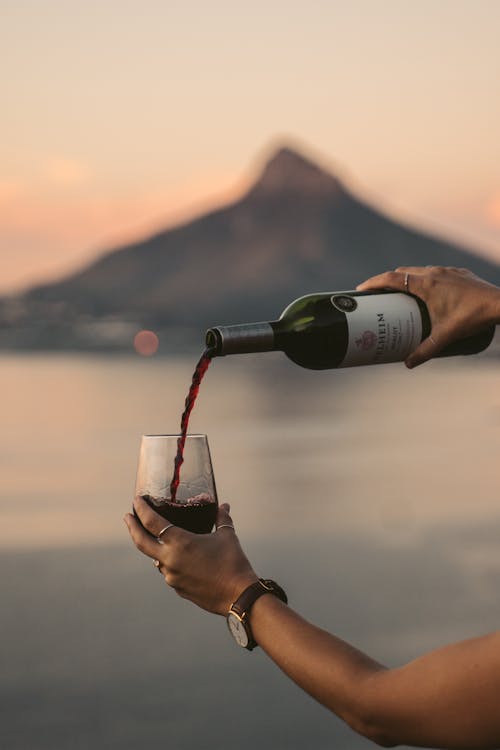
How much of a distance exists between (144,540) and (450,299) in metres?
0.67

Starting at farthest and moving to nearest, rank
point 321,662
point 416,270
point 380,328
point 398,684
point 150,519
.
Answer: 1. point 380,328
2. point 416,270
3. point 150,519
4. point 321,662
5. point 398,684

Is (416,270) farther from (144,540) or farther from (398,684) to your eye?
(398,684)

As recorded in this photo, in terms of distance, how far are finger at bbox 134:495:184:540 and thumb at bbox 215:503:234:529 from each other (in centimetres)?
10

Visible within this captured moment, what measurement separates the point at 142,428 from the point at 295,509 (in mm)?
7480

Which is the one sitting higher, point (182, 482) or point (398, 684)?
point (182, 482)

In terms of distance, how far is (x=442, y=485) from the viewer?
11.1 m

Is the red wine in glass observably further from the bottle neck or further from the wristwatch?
the wristwatch

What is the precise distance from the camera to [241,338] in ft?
7.57

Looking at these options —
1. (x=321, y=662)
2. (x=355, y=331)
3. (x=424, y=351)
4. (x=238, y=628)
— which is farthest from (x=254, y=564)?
(x=321, y=662)

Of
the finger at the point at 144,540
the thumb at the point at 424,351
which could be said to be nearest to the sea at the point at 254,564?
the thumb at the point at 424,351

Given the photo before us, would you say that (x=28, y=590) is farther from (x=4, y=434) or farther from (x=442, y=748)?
(x=4, y=434)

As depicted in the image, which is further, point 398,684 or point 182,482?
point 182,482

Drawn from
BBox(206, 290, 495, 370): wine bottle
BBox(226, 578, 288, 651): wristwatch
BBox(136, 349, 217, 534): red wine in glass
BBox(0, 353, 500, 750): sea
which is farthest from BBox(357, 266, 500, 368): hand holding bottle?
BBox(0, 353, 500, 750): sea

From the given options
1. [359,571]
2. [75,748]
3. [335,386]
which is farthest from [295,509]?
[335,386]
